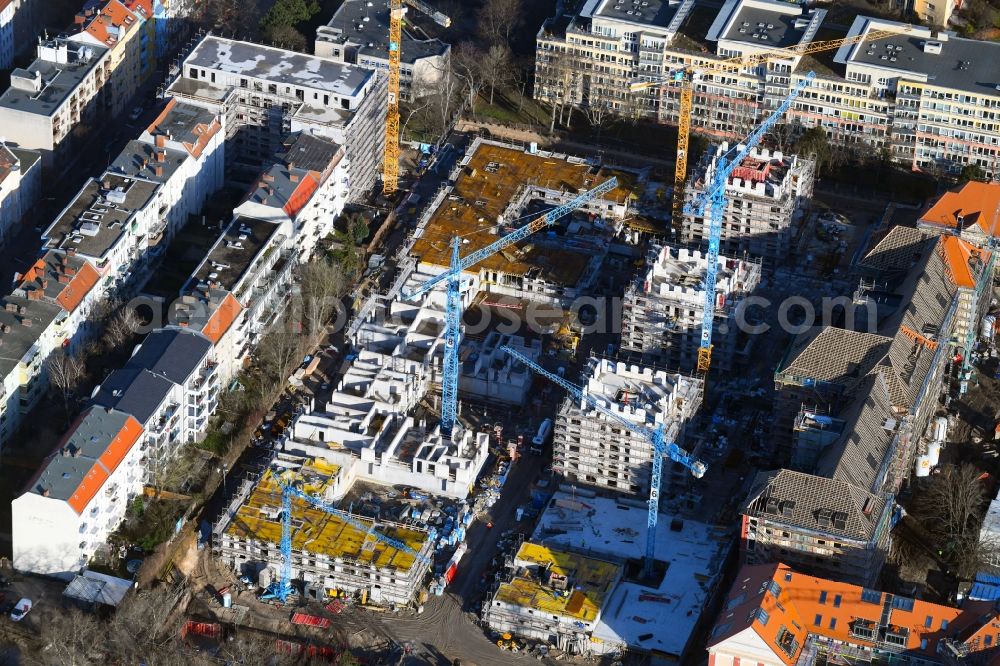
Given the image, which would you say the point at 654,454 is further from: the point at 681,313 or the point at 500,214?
the point at 500,214

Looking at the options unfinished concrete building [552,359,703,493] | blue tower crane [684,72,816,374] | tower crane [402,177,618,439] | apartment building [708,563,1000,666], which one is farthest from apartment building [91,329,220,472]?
apartment building [708,563,1000,666]

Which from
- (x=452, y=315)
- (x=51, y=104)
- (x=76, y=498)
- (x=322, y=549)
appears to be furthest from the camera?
(x=51, y=104)

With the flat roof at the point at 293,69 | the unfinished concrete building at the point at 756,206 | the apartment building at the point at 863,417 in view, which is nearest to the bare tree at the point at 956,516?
the apartment building at the point at 863,417

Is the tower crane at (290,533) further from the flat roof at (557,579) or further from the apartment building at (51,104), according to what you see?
the apartment building at (51,104)

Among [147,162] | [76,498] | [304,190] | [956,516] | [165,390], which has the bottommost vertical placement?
[76,498]

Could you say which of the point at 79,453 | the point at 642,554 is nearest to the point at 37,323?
the point at 79,453

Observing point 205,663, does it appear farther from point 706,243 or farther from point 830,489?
point 706,243
